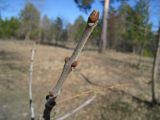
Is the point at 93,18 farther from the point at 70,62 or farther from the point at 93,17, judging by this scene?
the point at 70,62

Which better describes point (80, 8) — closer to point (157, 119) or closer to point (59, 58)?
point (59, 58)

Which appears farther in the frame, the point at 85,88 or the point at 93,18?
the point at 85,88

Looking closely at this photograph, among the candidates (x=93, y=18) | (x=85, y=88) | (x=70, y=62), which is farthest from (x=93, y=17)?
(x=85, y=88)

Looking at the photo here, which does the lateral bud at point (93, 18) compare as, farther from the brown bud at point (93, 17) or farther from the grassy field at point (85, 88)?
the grassy field at point (85, 88)

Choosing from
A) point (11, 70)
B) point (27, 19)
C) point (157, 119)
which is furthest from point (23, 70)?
point (27, 19)

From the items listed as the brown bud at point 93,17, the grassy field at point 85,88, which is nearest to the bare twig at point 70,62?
the brown bud at point 93,17
